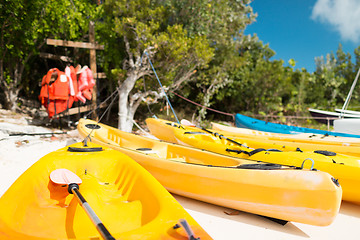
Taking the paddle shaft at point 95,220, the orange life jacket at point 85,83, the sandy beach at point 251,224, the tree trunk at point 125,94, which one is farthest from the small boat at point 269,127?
the paddle shaft at point 95,220

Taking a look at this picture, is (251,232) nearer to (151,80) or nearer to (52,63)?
(151,80)

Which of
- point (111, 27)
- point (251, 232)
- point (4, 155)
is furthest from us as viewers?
point (111, 27)

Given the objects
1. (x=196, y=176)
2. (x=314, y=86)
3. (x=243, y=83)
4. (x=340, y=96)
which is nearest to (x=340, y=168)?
(x=196, y=176)

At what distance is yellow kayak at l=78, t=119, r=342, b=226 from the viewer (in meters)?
2.10

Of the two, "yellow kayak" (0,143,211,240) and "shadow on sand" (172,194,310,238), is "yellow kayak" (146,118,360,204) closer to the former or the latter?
"shadow on sand" (172,194,310,238)

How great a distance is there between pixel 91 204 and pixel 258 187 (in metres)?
1.49

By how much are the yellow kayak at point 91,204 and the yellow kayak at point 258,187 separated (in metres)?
0.58

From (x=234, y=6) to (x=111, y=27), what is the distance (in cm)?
509

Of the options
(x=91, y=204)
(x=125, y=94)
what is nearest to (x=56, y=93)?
(x=125, y=94)

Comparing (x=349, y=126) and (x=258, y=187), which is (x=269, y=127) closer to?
(x=349, y=126)

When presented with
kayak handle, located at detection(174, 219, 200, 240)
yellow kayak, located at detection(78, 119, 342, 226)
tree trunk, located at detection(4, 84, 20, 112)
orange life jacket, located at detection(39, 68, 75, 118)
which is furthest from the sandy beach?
tree trunk, located at detection(4, 84, 20, 112)

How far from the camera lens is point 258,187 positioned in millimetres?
2367

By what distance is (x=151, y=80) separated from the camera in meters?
7.64

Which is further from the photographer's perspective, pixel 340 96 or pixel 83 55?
pixel 340 96
